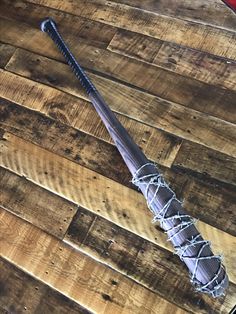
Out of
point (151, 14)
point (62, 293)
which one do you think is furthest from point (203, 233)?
point (151, 14)

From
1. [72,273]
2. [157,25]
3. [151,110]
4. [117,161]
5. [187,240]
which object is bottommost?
[72,273]

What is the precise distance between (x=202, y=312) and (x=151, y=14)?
1424mm

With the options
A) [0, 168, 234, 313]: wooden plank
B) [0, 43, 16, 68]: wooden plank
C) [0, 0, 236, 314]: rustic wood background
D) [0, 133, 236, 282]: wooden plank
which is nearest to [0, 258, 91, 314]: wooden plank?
[0, 0, 236, 314]: rustic wood background

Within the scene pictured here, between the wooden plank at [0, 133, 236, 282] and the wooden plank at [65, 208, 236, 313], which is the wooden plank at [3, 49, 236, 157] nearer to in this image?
the wooden plank at [0, 133, 236, 282]

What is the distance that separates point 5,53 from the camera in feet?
7.26

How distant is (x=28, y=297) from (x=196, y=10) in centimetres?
152

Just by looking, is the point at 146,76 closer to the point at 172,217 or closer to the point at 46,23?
the point at 46,23

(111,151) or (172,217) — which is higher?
(111,151)

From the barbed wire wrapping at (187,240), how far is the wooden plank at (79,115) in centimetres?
22

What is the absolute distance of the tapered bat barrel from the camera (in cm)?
139

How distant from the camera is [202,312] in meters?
1.44

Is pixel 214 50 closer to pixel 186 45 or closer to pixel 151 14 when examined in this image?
pixel 186 45

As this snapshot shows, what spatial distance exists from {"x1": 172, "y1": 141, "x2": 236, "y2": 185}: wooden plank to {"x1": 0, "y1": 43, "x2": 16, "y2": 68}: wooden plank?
1047mm

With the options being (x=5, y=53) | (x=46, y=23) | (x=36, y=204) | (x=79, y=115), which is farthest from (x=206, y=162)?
(x=5, y=53)
